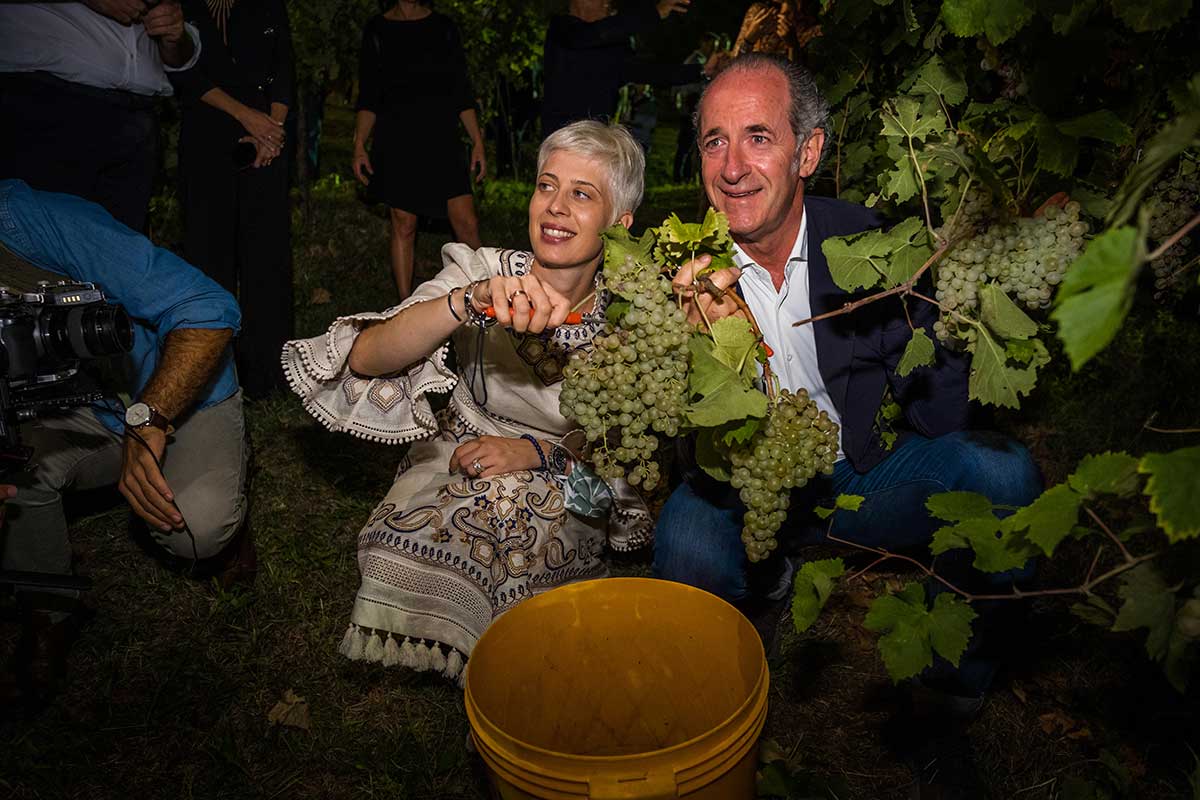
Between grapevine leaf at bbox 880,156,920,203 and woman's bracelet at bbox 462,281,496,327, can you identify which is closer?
grapevine leaf at bbox 880,156,920,203

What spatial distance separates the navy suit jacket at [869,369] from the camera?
217 cm

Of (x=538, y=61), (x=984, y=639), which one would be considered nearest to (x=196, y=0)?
(x=984, y=639)

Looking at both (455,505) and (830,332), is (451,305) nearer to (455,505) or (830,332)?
(455,505)

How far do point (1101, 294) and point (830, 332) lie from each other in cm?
153

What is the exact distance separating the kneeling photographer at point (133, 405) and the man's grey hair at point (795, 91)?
169 centimetres

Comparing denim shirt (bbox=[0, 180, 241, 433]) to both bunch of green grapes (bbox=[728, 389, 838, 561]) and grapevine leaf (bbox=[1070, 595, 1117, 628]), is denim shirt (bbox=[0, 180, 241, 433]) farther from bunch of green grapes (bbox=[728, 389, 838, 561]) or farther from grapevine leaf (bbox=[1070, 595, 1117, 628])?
grapevine leaf (bbox=[1070, 595, 1117, 628])

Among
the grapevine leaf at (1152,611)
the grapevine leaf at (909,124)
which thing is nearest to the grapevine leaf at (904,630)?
the grapevine leaf at (1152,611)

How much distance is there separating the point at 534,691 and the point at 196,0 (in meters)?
3.78

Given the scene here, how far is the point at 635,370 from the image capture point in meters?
1.51

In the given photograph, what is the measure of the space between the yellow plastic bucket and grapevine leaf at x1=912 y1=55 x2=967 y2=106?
3.86 feet

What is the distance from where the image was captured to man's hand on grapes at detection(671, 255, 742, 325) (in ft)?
4.90

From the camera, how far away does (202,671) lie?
8.70 feet

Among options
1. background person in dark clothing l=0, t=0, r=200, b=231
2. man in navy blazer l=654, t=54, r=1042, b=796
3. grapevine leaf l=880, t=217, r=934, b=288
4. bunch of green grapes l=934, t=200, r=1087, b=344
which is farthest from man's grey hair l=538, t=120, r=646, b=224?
background person in dark clothing l=0, t=0, r=200, b=231

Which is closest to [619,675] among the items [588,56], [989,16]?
[989,16]
